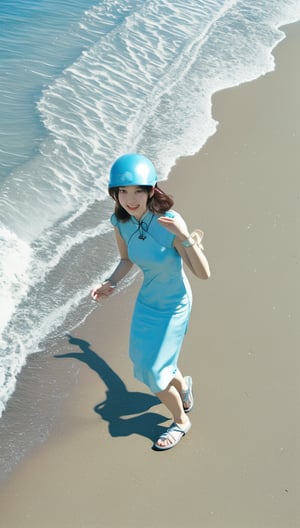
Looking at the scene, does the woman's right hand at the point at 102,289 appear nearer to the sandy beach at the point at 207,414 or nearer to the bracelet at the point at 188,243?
the bracelet at the point at 188,243

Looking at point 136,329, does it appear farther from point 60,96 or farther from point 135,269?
point 60,96

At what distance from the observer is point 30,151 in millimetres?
9016

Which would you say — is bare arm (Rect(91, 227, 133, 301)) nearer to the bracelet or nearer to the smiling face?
the smiling face

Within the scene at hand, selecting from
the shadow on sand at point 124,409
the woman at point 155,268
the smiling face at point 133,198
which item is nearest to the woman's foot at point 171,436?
the woman at point 155,268

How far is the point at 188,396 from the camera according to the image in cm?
496

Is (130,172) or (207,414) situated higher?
(130,172)

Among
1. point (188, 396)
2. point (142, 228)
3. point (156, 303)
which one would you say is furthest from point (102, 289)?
point (188, 396)

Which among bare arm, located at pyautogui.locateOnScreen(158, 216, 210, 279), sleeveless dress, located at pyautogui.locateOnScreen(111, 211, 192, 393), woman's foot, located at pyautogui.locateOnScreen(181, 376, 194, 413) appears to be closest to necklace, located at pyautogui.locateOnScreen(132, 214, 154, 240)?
sleeveless dress, located at pyautogui.locateOnScreen(111, 211, 192, 393)

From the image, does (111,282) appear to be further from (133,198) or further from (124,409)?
(124,409)

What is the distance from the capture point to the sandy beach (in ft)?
14.5

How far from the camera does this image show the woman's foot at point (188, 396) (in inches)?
194

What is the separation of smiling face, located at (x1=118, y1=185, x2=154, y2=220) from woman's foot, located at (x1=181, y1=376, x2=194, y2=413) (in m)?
1.37

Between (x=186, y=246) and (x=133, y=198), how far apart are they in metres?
0.40

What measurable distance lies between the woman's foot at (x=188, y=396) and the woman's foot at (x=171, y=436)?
0.16m
